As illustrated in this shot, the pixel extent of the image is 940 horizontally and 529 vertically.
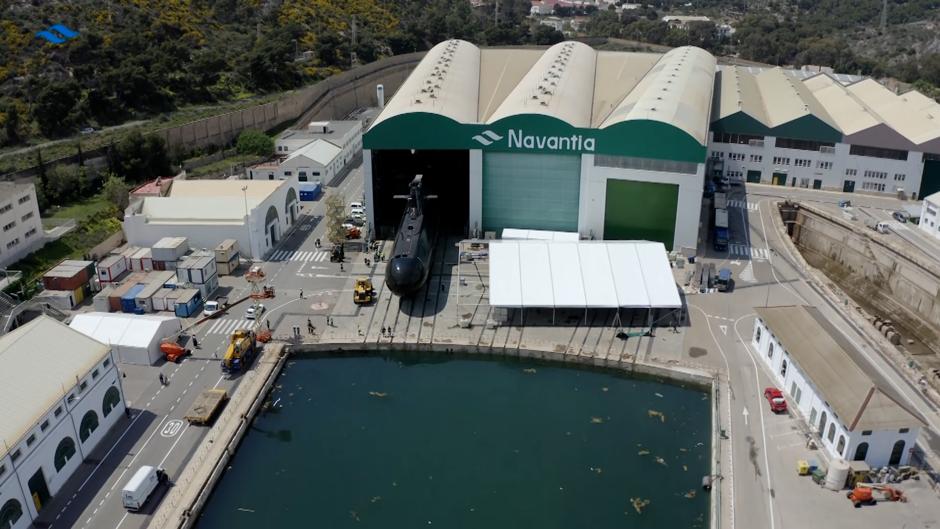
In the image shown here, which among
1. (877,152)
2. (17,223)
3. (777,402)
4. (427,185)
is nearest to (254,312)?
(17,223)

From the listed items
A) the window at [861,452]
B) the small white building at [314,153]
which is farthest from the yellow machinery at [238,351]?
the window at [861,452]

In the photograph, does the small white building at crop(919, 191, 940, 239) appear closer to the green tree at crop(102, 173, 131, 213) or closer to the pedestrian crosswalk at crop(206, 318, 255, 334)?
the pedestrian crosswalk at crop(206, 318, 255, 334)

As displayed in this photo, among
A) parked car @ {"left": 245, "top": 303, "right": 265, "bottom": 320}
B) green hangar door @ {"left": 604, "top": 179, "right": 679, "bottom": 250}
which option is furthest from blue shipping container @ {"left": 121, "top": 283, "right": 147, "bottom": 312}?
green hangar door @ {"left": 604, "top": 179, "right": 679, "bottom": 250}

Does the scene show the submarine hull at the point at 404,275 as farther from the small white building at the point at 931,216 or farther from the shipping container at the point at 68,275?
the small white building at the point at 931,216

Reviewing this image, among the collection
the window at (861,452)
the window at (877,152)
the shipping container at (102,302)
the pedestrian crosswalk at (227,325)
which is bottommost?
the pedestrian crosswalk at (227,325)

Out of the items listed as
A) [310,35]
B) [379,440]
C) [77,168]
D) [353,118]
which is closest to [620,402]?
[379,440]

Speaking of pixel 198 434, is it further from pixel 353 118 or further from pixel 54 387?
pixel 353 118
